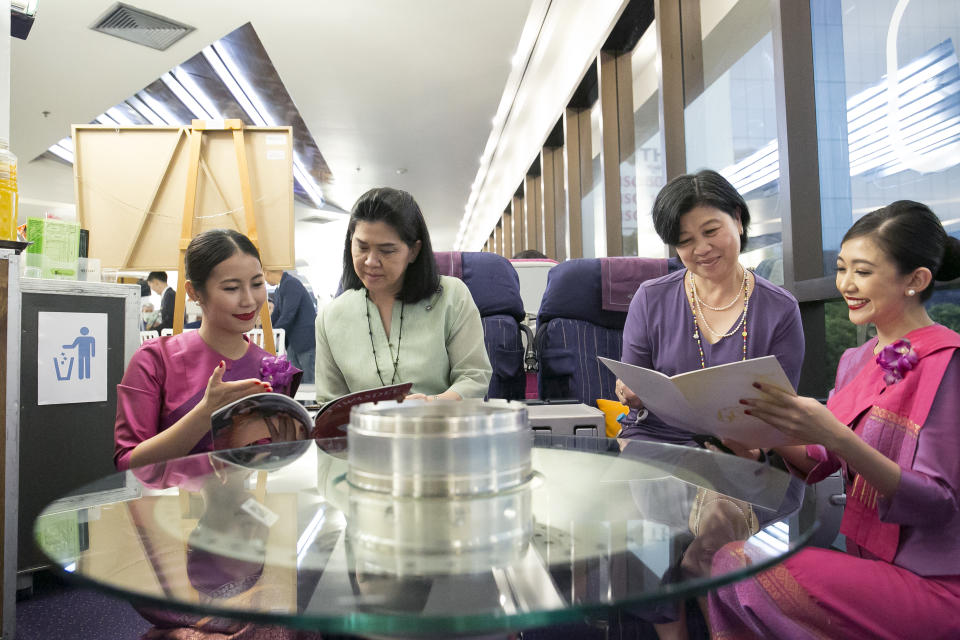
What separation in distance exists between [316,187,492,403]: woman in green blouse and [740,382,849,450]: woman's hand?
83 cm

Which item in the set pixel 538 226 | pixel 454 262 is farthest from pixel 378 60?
pixel 454 262

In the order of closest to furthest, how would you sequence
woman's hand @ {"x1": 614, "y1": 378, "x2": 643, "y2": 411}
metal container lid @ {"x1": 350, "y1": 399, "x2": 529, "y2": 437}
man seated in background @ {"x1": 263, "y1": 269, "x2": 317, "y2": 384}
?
metal container lid @ {"x1": 350, "y1": 399, "x2": 529, "y2": 437} < woman's hand @ {"x1": 614, "y1": 378, "x2": 643, "y2": 411} < man seated in background @ {"x1": 263, "y1": 269, "x2": 317, "y2": 384}

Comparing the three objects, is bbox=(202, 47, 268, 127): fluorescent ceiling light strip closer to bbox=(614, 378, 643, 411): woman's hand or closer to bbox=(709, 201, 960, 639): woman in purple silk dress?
bbox=(614, 378, 643, 411): woman's hand

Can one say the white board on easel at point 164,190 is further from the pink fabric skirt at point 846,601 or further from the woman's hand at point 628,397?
the pink fabric skirt at point 846,601

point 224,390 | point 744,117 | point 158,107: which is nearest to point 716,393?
point 224,390

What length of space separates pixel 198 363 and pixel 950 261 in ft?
5.09

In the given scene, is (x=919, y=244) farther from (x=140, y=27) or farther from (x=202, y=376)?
(x=140, y=27)

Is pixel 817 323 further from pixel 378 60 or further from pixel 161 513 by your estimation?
pixel 378 60

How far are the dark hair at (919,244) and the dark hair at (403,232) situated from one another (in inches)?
43.6

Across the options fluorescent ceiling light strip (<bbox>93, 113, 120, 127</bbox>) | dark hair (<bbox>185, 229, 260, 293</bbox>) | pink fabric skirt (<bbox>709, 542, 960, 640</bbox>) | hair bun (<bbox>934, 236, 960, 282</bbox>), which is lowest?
pink fabric skirt (<bbox>709, 542, 960, 640</bbox>)

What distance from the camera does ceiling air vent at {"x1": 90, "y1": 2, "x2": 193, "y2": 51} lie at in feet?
14.4

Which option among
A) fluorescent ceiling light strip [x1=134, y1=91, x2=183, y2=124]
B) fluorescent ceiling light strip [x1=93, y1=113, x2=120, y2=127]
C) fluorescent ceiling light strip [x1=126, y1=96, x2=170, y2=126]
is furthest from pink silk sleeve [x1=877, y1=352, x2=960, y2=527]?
fluorescent ceiling light strip [x1=93, y1=113, x2=120, y2=127]

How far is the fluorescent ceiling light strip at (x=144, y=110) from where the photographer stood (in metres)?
6.11

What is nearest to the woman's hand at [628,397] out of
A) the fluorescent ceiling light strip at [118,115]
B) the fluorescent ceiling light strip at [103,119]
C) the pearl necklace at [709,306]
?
the pearl necklace at [709,306]
